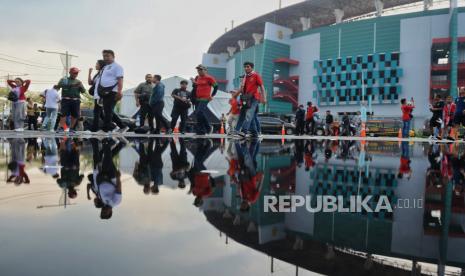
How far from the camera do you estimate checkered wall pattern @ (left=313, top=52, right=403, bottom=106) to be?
45000 mm

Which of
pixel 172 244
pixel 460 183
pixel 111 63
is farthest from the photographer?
pixel 111 63

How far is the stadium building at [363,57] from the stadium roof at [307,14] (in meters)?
0.14

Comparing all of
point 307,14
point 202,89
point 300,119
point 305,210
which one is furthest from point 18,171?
point 307,14

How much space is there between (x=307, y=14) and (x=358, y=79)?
15596mm

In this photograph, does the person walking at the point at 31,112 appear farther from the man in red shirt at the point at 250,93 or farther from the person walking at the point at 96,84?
the man in red shirt at the point at 250,93

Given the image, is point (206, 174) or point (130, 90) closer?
point (206, 174)

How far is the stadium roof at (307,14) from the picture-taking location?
52.3 m

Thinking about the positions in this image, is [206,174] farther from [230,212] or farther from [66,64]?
[66,64]

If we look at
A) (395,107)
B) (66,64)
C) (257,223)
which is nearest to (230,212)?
(257,223)

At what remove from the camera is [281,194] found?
2.41 meters

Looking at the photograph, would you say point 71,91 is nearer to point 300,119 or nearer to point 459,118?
point 459,118

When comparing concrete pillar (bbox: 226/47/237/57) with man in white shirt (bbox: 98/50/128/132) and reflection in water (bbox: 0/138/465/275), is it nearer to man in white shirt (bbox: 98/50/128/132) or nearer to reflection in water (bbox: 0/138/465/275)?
man in white shirt (bbox: 98/50/128/132)

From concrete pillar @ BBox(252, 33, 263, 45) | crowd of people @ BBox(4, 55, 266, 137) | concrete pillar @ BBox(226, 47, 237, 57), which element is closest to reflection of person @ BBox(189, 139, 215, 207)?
crowd of people @ BBox(4, 55, 266, 137)

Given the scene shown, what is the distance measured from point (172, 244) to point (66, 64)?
28916 millimetres
